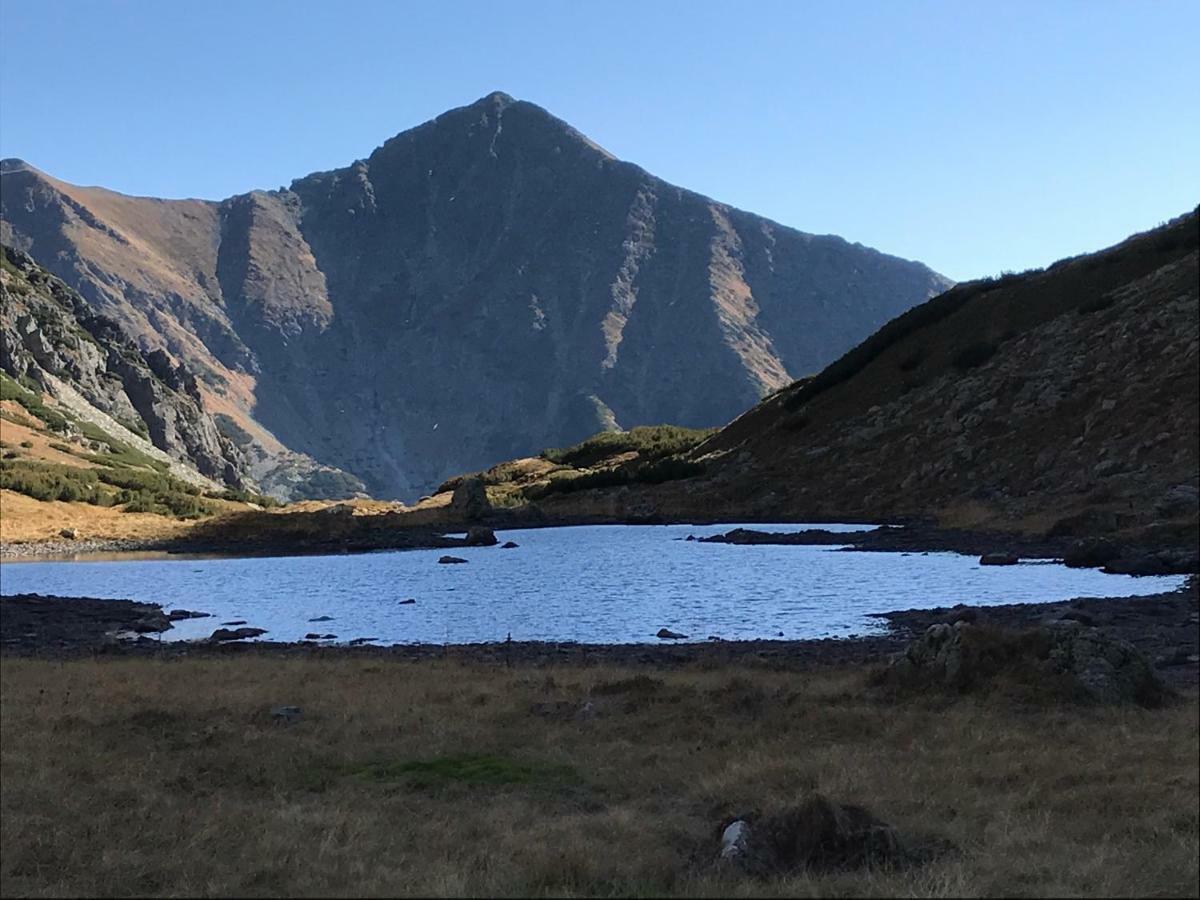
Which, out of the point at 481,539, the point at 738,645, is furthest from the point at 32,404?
the point at 738,645

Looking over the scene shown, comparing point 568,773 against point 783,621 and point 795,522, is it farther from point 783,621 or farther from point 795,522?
point 795,522

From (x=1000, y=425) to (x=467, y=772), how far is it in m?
63.6

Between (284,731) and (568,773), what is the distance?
6.33m

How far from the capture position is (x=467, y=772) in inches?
619

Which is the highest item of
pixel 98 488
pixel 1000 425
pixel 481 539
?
pixel 1000 425

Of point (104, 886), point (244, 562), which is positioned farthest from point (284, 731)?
point (244, 562)

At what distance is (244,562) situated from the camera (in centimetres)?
7269

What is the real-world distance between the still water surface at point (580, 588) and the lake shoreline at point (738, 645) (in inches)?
72.1

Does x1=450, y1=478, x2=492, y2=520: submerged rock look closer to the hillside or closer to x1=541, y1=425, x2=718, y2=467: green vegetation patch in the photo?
x1=541, y1=425, x2=718, y2=467: green vegetation patch

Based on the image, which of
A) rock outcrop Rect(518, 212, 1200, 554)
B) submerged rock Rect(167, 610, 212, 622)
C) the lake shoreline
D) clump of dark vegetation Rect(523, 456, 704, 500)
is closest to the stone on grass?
the lake shoreline

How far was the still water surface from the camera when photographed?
36438mm

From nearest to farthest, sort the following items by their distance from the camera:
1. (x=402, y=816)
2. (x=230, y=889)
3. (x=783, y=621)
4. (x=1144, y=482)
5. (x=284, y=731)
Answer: (x=230, y=889) < (x=402, y=816) < (x=284, y=731) < (x=783, y=621) < (x=1144, y=482)

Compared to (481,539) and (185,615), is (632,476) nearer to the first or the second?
(481,539)

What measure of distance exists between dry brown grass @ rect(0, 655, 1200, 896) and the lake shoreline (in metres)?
4.42
